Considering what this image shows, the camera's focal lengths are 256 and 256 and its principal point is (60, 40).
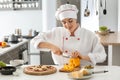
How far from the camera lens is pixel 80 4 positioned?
14.7 feet

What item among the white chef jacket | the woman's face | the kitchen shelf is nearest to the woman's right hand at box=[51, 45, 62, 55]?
the white chef jacket

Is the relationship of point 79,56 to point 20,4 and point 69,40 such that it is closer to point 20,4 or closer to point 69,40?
point 69,40

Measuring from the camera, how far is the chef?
90.4 inches

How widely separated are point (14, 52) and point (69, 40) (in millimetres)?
1420

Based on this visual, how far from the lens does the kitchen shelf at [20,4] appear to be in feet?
19.9

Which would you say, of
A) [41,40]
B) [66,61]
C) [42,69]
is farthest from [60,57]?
[42,69]

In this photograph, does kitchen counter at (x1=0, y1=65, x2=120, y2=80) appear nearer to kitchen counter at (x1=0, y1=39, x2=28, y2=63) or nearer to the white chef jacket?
the white chef jacket

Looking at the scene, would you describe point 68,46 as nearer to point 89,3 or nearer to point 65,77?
point 65,77

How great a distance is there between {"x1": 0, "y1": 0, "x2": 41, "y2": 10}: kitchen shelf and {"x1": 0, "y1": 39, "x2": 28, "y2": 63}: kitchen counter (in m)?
1.96

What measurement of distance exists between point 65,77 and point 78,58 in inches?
13.7

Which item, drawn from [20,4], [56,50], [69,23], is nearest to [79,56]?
[56,50]

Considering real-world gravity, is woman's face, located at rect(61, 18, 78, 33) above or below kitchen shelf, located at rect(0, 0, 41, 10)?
below

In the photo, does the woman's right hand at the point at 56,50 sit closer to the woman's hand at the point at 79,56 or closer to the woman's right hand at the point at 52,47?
the woman's right hand at the point at 52,47

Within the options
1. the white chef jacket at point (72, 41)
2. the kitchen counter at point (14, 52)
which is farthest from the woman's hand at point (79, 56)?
the kitchen counter at point (14, 52)
